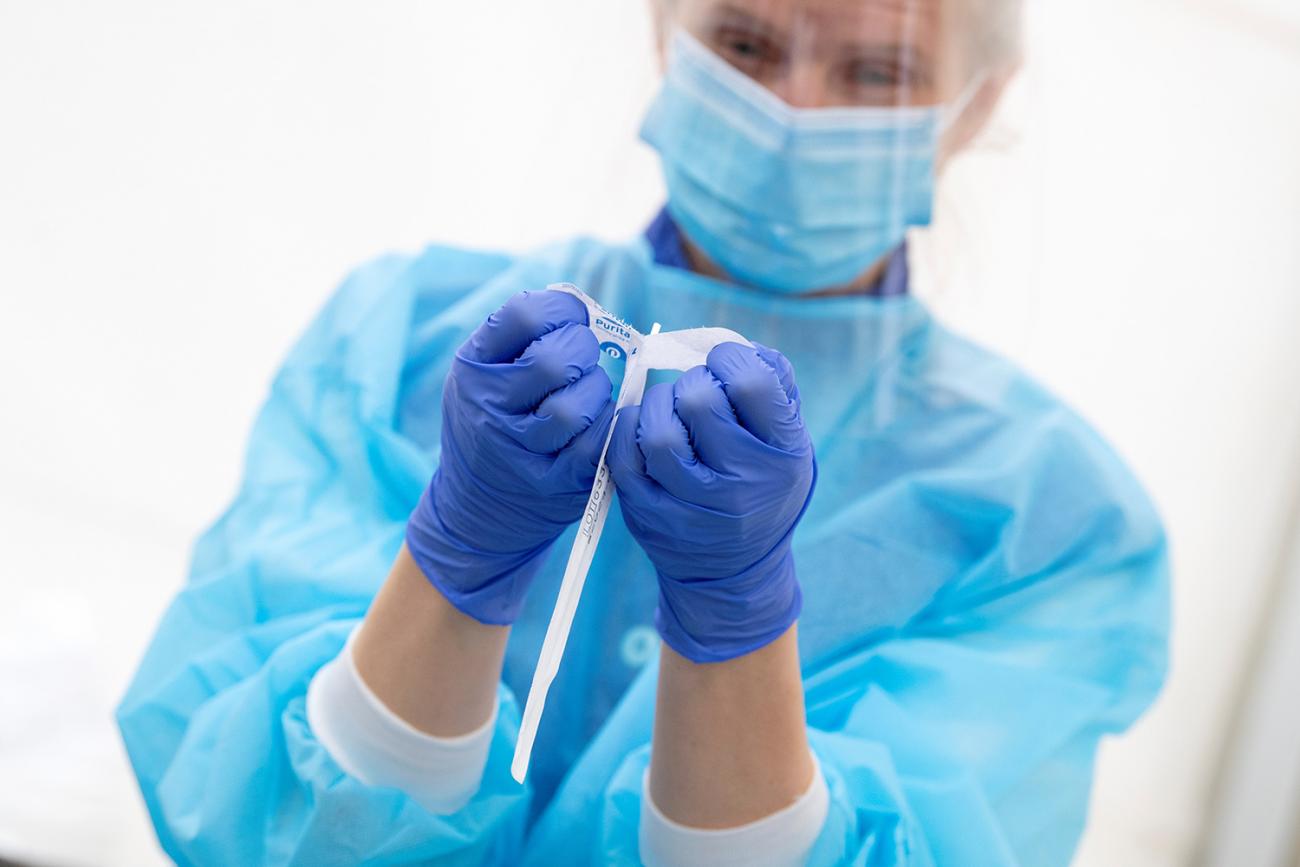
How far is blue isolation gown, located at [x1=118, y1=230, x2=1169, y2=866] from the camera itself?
2.73 ft

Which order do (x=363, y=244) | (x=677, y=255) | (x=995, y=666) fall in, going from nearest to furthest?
(x=995, y=666) < (x=677, y=255) < (x=363, y=244)

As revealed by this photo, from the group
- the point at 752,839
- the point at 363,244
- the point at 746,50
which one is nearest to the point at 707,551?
the point at 752,839

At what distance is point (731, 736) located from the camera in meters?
0.74

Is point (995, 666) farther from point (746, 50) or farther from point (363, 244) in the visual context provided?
point (363, 244)

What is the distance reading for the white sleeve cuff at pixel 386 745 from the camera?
0.80 m

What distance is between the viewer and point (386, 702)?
2.62ft

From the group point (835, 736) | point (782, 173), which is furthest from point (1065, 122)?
point (835, 736)

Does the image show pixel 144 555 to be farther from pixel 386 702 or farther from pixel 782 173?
pixel 782 173

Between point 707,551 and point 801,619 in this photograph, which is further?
point 801,619

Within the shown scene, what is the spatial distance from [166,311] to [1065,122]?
4.26ft

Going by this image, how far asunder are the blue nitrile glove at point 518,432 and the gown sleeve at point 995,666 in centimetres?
22

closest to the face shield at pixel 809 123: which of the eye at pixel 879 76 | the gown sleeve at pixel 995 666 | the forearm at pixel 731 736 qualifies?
the eye at pixel 879 76

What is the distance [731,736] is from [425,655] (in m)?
0.21

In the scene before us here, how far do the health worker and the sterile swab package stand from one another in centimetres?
2
